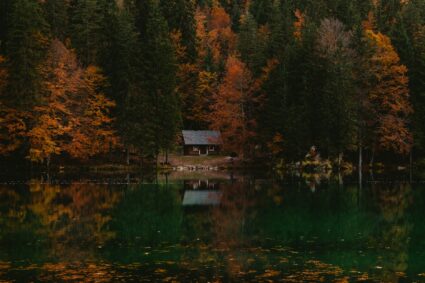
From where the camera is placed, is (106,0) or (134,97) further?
(106,0)

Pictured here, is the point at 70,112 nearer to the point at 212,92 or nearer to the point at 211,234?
the point at 212,92

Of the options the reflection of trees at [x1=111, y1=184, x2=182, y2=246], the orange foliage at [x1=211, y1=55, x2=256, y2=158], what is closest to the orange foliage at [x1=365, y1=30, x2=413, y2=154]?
the orange foliage at [x1=211, y1=55, x2=256, y2=158]

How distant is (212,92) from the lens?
3553 inches

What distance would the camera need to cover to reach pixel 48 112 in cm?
7312

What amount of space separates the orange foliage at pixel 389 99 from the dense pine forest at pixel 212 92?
0.13 m

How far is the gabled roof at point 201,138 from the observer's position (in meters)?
88.8

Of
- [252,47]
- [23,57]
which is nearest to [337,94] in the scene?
[252,47]

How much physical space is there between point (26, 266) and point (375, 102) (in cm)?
6270

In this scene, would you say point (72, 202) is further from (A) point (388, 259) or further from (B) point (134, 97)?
(B) point (134, 97)

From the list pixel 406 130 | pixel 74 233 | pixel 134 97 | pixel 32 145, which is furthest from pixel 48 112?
pixel 74 233

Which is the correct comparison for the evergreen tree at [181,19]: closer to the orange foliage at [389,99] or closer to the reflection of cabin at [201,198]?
the orange foliage at [389,99]

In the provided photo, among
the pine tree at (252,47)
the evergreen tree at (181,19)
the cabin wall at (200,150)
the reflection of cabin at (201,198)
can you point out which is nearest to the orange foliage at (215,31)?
the evergreen tree at (181,19)

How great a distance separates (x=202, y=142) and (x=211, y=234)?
60.8m

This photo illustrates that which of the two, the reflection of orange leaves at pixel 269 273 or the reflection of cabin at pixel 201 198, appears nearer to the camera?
the reflection of orange leaves at pixel 269 273
